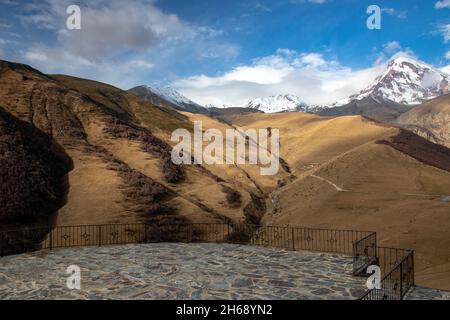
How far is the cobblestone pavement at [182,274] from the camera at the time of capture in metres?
13.7

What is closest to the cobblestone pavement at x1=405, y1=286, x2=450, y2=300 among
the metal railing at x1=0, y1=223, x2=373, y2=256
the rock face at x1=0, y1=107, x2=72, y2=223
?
the metal railing at x1=0, y1=223, x2=373, y2=256

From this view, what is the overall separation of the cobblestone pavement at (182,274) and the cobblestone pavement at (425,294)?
5.38 ft

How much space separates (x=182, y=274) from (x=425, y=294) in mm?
8948

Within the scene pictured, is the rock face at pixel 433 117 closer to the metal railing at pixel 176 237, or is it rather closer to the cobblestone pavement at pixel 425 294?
the metal railing at pixel 176 237

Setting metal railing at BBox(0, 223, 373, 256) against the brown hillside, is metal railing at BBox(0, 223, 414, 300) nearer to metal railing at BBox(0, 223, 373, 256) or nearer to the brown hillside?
metal railing at BBox(0, 223, 373, 256)

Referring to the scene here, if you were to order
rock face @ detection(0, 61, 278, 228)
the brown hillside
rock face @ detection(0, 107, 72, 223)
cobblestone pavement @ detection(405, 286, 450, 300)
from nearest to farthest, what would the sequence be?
cobblestone pavement @ detection(405, 286, 450, 300) < the brown hillside < rock face @ detection(0, 107, 72, 223) < rock face @ detection(0, 61, 278, 228)

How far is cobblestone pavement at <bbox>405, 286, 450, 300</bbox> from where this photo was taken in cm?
1359

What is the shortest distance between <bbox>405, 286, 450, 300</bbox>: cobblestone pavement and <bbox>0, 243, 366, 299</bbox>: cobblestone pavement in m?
1.64

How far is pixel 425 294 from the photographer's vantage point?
555 inches

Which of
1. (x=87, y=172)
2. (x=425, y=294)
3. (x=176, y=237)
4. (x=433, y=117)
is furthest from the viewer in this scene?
(x=433, y=117)

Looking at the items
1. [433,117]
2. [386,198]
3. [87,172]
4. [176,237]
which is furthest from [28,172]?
[433,117]

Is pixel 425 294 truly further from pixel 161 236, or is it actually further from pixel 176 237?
pixel 161 236

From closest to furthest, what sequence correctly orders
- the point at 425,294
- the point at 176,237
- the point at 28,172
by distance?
the point at 425,294 → the point at 176,237 → the point at 28,172

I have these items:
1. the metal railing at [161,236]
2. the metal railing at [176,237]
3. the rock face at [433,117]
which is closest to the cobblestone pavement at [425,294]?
the metal railing at [176,237]
